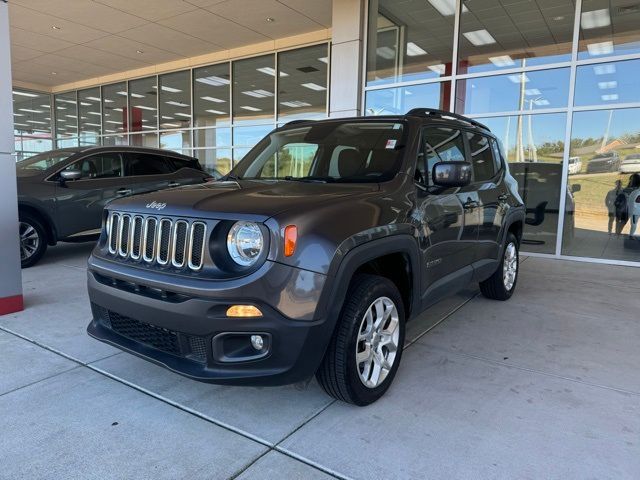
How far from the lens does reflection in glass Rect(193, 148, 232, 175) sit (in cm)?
1327

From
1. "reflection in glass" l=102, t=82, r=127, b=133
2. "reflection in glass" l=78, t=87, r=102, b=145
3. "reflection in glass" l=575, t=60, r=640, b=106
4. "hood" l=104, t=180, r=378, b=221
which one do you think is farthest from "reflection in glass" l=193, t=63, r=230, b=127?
"hood" l=104, t=180, r=378, b=221

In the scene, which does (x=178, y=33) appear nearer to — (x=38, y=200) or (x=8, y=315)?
(x=38, y=200)

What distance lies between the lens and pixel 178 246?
2.41 m

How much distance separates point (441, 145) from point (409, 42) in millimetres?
6392

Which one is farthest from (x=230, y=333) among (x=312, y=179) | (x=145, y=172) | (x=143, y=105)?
(x=143, y=105)

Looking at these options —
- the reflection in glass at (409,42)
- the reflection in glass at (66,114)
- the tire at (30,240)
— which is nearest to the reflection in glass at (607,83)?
the reflection in glass at (409,42)

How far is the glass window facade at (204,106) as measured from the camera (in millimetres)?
11805

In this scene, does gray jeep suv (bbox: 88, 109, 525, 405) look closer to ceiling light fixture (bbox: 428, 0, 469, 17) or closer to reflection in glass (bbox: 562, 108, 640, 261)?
reflection in glass (bbox: 562, 108, 640, 261)

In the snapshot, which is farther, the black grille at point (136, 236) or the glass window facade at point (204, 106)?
the glass window facade at point (204, 106)

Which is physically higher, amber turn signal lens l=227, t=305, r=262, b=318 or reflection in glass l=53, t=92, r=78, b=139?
reflection in glass l=53, t=92, r=78, b=139

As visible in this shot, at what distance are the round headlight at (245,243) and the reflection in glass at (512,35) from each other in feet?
24.3

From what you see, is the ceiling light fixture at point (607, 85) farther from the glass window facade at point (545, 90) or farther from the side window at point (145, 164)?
the side window at point (145, 164)

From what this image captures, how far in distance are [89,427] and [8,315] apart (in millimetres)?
2411

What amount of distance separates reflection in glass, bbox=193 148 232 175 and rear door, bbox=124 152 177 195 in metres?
5.54
